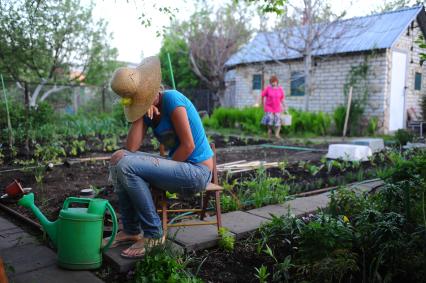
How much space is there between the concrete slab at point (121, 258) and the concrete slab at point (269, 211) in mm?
1042

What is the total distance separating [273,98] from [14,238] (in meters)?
8.70

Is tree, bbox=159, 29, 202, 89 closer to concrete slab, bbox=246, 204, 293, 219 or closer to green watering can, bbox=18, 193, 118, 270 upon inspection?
concrete slab, bbox=246, 204, 293, 219

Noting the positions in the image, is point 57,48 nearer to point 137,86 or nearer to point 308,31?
point 308,31

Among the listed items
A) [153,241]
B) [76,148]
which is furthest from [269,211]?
[76,148]

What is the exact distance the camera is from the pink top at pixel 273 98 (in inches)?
423

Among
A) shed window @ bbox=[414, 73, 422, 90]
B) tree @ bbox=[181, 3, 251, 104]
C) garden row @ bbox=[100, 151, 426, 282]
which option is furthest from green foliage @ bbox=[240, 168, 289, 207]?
tree @ bbox=[181, 3, 251, 104]

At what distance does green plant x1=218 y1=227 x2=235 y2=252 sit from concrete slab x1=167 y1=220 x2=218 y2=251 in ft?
0.15

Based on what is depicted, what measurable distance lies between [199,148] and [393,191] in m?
1.50

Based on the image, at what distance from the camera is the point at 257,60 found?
16.1m

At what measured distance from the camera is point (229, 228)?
9.77 ft

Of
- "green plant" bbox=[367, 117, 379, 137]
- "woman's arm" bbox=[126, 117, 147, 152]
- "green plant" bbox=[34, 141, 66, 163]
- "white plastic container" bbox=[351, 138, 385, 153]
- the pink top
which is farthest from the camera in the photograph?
"green plant" bbox=[367, 117, 379, 137]

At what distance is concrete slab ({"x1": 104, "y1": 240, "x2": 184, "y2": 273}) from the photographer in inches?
92.4

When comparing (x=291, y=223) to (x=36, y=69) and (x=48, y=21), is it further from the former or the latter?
(x=36, y=69)

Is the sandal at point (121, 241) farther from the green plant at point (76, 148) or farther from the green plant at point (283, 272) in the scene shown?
the green plant at point (76, 148)
